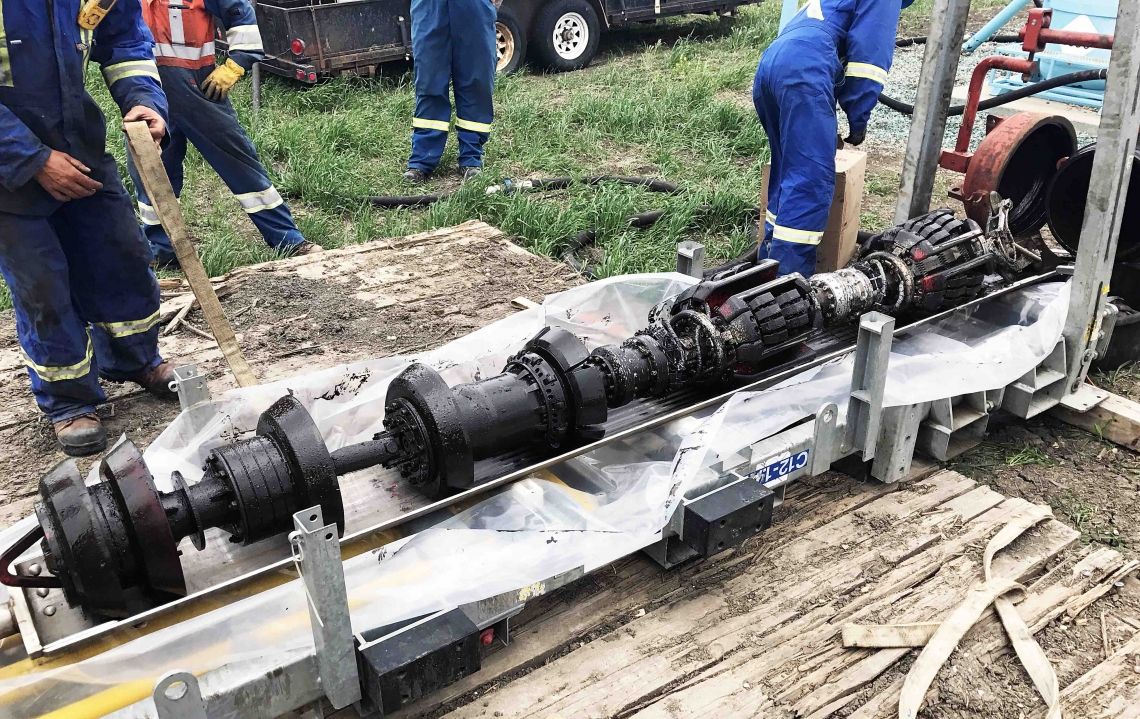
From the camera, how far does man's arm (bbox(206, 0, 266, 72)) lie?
4953 mm

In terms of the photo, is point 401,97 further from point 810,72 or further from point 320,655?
point 320,655

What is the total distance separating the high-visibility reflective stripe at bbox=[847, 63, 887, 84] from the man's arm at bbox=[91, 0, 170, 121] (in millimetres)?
2991

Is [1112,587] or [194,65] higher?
[194,65]

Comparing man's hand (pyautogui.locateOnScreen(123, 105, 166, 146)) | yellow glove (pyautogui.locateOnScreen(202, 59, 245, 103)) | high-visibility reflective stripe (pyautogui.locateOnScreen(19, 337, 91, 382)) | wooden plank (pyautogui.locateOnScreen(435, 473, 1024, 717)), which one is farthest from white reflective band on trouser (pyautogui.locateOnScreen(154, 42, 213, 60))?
wooden plank (pyautogui.locateOnScreen(435, 473, 1024, 717))

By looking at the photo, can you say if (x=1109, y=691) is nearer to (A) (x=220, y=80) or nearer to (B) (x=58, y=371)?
(B) (x=58, y=371)

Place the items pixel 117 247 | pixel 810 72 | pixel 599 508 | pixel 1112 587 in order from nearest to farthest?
pixel 599 508
pixel 1112 587
pixel 117 247
pixel 810 72

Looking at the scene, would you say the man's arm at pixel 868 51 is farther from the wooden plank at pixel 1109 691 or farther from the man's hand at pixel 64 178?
the man's hand at pixel 64 178

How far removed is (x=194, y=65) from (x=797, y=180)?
3.14 m

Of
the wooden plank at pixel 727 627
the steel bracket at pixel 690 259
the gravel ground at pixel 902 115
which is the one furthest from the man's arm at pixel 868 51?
the wooden plank at pixel 727 627

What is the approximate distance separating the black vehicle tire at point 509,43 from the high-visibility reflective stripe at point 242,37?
4.64 metres

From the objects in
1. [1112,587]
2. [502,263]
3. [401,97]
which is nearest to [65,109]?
[502,263]

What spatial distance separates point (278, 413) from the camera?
2260 mm

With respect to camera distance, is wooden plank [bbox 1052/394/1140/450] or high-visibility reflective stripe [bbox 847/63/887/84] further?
high-visibility reflective stripe [bbox 847/63/887/84]

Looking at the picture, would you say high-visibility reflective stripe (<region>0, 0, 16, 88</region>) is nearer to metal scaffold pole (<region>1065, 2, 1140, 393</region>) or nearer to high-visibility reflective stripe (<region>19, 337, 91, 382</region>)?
high-visibility reflective stripe (<region>19, 337, 91, 382</region>)
